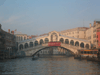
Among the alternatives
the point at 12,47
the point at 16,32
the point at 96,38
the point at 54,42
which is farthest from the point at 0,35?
the point at 96,38

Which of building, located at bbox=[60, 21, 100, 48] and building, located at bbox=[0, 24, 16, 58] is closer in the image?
building, located at bbox=[0, 24, 16, 58]

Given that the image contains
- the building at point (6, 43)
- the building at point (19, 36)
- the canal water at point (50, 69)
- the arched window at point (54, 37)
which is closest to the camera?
the canal water at point (50, 69)

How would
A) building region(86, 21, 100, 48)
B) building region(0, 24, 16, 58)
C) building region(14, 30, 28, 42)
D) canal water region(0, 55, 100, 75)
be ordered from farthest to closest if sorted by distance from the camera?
building region(14, 30, 28, 42) < building region(86, 21, 100, 48) < building region(0, 24, 16, 58) < canal water region(0, 55, 100, 75)

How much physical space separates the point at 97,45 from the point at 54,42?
47.7ft

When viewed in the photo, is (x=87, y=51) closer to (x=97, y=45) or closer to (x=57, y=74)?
(x=97, y=45)

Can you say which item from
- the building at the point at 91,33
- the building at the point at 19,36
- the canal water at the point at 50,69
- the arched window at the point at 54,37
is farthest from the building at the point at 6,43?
the building at the point at 91,33

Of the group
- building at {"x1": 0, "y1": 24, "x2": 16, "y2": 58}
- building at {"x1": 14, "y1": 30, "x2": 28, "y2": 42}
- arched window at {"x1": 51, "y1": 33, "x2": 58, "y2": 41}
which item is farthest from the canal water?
building at {"x1": 14, "y1": 30, "x2": 28, "y2": 42}

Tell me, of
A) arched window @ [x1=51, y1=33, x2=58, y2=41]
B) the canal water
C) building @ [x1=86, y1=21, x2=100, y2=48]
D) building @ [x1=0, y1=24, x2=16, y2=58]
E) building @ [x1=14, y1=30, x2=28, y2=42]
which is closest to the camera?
the canal water

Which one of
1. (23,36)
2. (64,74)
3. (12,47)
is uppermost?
(23,36)

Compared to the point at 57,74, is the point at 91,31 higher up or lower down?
higher up

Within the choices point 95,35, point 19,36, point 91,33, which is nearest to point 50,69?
point 95,35

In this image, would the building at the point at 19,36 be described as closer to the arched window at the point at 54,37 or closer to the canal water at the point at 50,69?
Answer: the arched window at the point at 54,37

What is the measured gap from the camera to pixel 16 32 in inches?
2899

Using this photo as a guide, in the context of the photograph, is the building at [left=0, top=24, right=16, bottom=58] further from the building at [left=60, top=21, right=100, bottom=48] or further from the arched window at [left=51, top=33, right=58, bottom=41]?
the building at [left=60, top=21, right=100, bottom=48]
